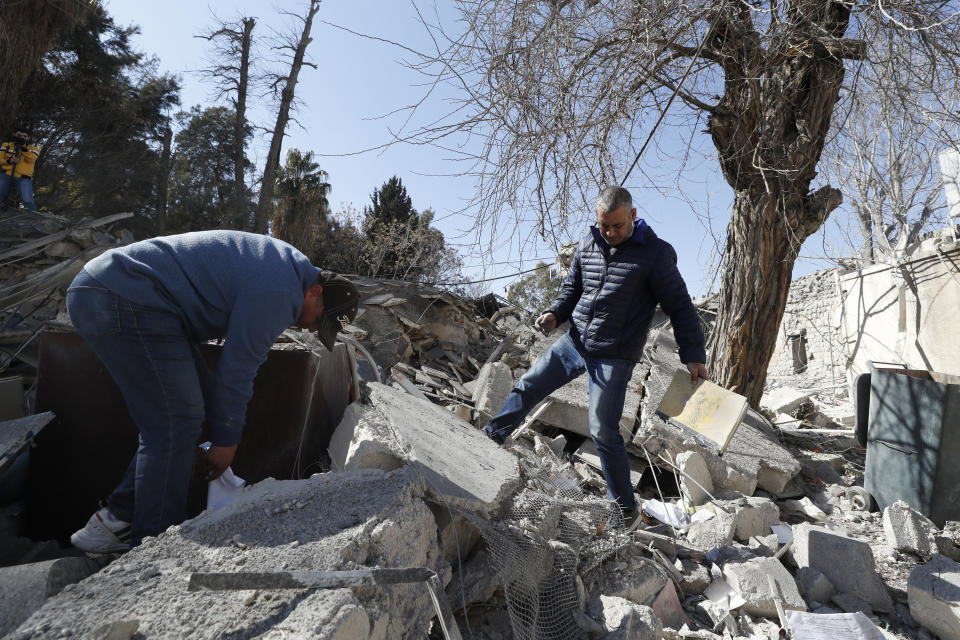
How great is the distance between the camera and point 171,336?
6.84ft

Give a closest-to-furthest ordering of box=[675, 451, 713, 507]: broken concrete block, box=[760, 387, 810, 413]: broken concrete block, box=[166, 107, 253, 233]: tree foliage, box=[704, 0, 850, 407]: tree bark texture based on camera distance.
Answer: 1. box=[675, 451, 713, 507]: broken concrete block
2. box=[704, 0, 850, 407]: tree bark texture
3. box=[760, 387, 810, 413]: broken concrete block
4. box=[166, 107, 253, 233]: tree foliage

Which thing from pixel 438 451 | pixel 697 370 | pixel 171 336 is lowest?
pixel 438 451

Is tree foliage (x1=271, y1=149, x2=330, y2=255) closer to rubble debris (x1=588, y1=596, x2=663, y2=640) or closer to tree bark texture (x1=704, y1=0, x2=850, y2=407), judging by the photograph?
tree bark texture (x1=704, y1=0, x2=850, y2=407)

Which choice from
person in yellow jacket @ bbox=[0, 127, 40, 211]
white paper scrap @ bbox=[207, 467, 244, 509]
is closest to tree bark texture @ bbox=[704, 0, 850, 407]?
white paper scrap @ bbox=[207, 467, 244, 509]

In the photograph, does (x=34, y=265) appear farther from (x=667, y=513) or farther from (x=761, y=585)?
(x=761, y=585)

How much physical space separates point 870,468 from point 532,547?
3.13 m

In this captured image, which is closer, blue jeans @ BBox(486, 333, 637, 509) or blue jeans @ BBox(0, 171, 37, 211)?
blue jeans @ BBox(486, 333, 637, 509)

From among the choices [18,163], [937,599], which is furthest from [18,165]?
[937,599]

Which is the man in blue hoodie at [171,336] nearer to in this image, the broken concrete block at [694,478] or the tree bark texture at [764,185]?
the broken concrete block at [694,478]

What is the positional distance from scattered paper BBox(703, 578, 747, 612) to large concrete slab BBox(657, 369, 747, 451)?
87 cm

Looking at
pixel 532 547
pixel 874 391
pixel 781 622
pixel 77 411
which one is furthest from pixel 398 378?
pixel 874 391

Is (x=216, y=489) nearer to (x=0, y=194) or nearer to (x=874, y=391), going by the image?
(x=874, y=391)

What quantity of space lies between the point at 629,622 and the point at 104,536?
2034 mm

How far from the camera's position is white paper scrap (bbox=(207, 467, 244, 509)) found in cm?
213
